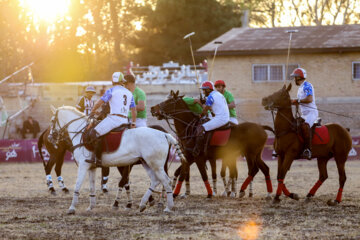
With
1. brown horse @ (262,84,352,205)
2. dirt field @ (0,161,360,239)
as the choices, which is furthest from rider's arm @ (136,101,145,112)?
brown horse @ (262,84,352,205)

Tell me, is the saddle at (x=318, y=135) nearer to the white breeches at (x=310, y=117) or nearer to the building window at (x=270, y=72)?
the white breeches at (x=310, y=117)

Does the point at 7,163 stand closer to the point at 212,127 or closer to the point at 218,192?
the point at 218,192

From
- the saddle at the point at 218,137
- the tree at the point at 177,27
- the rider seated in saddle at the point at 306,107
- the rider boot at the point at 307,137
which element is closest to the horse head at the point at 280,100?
the rider seated in saddle at the point at 306,107

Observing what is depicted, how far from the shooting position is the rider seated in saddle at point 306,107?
1344 cm

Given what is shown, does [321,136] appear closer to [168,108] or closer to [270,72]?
[168,108]

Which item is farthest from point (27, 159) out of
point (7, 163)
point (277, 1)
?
point (277, 1)

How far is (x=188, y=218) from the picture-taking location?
11305 mm

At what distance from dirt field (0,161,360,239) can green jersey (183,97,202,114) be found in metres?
1.83

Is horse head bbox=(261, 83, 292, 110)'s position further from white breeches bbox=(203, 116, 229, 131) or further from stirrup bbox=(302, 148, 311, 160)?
white breeches bbox=(203, 116, 229, 131)

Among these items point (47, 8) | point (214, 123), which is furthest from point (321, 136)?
point (47, 8)

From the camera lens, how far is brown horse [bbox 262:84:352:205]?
13.4 m

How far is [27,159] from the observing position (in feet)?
88.2

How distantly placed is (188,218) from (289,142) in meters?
3.12

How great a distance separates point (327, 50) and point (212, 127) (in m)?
20.6
